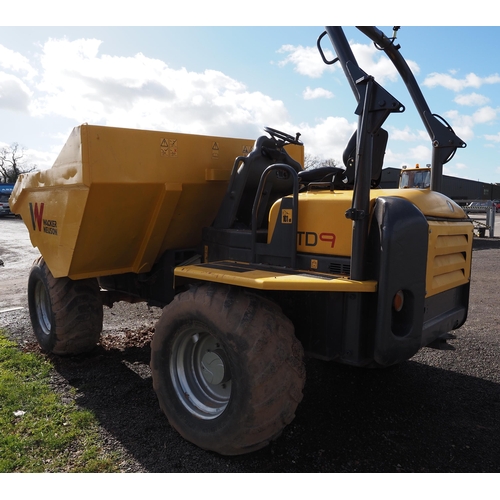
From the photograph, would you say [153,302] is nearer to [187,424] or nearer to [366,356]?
[187,424]

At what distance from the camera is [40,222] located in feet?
15.7

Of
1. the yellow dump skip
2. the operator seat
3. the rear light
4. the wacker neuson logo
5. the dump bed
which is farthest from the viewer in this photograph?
the wacker neuson logo

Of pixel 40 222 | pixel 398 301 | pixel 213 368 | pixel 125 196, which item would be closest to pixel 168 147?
pixel 125 196

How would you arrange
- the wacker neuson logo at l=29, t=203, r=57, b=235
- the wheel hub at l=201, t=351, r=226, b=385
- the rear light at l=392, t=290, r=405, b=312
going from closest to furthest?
the rear light at l=392, t=290, r=405, b=312 → the wheel hub at l=201, t=351, r=226, b=385 → the wacker neuson logo at l=29, t=203, r=57, b=235

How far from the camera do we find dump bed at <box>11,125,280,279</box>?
3.75m

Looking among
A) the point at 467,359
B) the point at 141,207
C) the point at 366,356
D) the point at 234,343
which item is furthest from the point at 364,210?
the point at 467,359

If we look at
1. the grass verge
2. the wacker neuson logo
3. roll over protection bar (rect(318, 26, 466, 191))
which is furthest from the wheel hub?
roll over protection bar (rect(318, 26, 466, 191))

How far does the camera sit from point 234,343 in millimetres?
2973

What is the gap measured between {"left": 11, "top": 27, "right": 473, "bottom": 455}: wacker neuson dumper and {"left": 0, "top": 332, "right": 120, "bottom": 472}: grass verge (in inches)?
22.1

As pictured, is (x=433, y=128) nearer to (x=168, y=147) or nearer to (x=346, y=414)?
(x=168, y=147)

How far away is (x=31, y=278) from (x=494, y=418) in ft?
16.2

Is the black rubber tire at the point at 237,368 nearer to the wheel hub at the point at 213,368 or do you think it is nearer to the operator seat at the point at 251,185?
the wheel hub at the point at 213,368

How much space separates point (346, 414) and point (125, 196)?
2506 millimetres

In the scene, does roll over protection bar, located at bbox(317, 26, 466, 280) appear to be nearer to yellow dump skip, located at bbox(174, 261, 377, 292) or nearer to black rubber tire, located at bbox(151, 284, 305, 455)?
yellow dump skip, located at bbox(174, 261, 377, 292)
